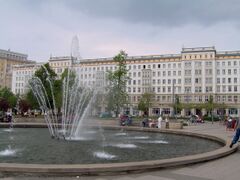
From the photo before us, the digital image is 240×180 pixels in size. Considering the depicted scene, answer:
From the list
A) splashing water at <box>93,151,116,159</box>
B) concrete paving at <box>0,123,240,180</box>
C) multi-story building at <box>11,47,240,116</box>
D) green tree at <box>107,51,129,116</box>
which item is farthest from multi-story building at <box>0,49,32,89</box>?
concrete paving at <box>0,123,240,180</box>

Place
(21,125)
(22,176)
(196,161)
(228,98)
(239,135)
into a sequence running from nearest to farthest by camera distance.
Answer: (22,176), (196,161), (239,135), (21,125), (228,98)

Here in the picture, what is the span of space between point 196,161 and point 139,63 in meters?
98.8

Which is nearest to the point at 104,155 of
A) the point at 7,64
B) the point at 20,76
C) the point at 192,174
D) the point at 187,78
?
the point at 192,174

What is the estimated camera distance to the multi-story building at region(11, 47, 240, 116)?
96.0 metres

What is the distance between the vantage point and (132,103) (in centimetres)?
10944

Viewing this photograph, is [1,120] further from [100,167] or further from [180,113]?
[180,113]

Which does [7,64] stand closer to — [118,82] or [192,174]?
[118,82]

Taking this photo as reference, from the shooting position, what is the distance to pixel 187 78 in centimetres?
10169

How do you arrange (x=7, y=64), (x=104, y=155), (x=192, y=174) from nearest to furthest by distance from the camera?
(x=192, y=174) < (x=104, y=155) < (x=7, y=64)

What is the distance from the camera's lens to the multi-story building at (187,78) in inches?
3780

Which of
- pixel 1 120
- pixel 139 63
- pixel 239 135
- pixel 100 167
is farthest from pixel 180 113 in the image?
pixel 100 167

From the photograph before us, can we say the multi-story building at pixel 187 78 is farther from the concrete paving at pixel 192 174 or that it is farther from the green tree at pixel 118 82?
the concrete paving at pixel 192 174

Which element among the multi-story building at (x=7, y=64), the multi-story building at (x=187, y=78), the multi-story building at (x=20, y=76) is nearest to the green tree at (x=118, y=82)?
the multi-story building at (x=187, y=78)

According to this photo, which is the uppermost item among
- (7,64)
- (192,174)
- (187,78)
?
(7,64)
